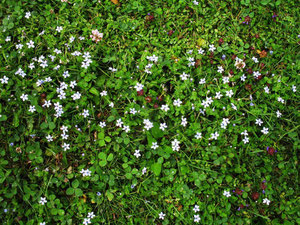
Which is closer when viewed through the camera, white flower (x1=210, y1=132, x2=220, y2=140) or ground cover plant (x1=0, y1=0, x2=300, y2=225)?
ground cover plant (x1=0, y1=0, x2=300, y2=225)

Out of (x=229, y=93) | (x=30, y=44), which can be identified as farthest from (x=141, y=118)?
(x=30, y=44)

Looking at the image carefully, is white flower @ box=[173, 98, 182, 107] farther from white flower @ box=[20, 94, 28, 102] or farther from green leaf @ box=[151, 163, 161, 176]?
white flower @ box=[20, 94, 28, 102]

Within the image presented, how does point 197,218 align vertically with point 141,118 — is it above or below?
below

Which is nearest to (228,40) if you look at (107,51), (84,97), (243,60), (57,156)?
(243,60)

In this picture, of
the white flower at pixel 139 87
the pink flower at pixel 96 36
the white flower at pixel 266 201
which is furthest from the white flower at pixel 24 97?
the white flower at pixel 266 201

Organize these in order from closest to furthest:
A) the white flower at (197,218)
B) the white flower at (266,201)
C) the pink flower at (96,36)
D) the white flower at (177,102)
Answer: the white flower at (197,218), the white flower at (266,201), the white flower at (177,102), the pink flower at (96,36)

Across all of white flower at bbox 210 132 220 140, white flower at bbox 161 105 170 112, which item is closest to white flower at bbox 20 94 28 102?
white flower at bbox 161 105 170 112

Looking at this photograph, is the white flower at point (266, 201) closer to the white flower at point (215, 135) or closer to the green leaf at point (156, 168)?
the white flower at point (215, 135)

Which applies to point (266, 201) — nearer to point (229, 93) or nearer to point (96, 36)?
point (229, 93)
